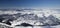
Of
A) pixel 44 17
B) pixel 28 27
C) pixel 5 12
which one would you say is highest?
pixel 5 12

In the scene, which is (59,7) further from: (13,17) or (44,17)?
(13,17)

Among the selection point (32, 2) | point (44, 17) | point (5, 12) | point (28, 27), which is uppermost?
point (32, 2)

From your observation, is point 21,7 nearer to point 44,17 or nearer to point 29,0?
point 29,0

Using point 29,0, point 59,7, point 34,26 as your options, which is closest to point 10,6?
point 29,0

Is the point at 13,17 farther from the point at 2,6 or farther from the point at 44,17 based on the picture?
the point at 44,17

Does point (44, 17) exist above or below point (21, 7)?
below

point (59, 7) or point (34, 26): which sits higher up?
point (59, 7)

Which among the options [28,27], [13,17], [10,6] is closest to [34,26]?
[28,27]
